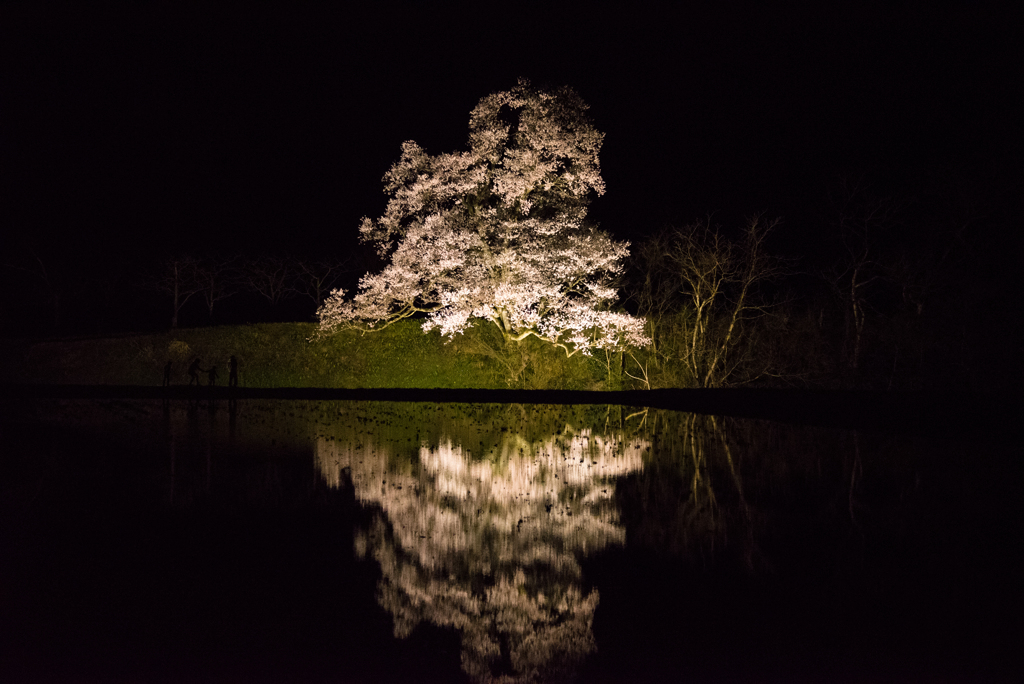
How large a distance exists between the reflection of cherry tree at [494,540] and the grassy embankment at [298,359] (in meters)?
17.1

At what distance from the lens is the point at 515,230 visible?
92.4 ft

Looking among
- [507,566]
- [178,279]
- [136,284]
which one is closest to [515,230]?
[507,566]

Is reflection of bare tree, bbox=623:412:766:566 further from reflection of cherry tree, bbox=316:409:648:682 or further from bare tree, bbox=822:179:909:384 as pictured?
bare tree, bbox=822:179:909:384

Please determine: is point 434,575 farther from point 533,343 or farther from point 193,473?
point 533,343

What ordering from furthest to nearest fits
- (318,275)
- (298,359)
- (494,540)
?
(318,275) → (298,359) → (494,540)

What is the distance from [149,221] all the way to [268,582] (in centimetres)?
5442

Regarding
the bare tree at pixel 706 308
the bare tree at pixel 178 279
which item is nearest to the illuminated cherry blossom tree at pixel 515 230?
the bare tree at pixel 706 308

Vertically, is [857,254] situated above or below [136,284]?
below

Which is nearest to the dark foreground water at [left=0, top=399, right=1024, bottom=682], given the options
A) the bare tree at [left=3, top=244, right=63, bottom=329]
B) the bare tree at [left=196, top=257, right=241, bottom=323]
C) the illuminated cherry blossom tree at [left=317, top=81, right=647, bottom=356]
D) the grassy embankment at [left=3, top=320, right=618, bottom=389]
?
the illuminated cherry blossom tree at [left=317, top=81, right=647, bottom=356]

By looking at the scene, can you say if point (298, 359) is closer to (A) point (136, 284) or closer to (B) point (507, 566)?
(A) point (136, 284)

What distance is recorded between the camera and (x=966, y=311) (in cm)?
2602

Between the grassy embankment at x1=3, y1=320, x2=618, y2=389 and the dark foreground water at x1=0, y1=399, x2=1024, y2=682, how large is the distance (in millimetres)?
17688

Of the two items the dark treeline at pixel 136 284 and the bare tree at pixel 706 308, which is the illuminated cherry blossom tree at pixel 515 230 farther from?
the dark treeline at pixel 136 284

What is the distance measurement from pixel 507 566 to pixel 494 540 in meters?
0.85
